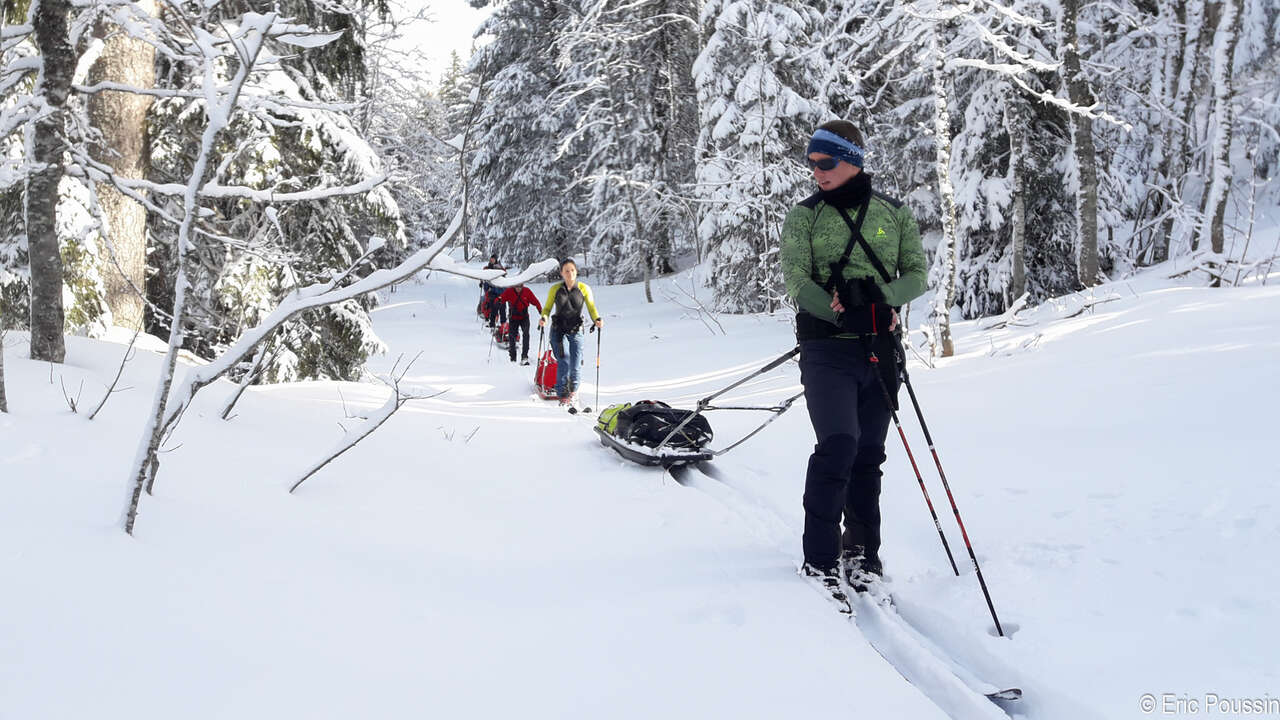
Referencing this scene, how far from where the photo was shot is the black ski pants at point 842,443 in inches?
146

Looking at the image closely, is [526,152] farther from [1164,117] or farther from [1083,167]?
[1083,167]

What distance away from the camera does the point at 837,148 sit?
373cm

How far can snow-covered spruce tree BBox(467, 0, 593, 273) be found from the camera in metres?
32.4

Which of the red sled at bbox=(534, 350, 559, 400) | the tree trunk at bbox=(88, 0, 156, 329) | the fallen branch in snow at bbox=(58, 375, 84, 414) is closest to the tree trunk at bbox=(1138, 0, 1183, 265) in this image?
the red sled at bbox=(534, 350, 559, 400)

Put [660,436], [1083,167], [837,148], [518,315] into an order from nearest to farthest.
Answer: [837,148], [660,436], [1083,167], [518,315]

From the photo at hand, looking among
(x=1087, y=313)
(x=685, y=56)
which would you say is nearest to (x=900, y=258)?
(x=1087, y=313)

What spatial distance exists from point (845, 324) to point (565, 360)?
782 centimetres

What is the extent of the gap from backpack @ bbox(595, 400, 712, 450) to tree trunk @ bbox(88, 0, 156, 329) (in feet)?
15.0

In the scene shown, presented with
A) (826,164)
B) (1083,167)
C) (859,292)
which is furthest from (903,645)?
(1083,167)

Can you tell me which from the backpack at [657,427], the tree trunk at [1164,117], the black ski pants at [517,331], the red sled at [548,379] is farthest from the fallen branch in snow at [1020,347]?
the tree trunk at [1164,117]

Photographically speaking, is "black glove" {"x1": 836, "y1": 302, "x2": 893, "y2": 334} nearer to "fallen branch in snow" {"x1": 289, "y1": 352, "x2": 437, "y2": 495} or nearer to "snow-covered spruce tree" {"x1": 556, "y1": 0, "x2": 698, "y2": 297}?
"fallen branch in snow" {"x1": 289, "y1": 352, "x2": 437, "y2": 495}

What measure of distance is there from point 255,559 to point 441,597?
79cm

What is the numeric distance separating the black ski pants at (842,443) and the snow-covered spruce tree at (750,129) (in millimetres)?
13122

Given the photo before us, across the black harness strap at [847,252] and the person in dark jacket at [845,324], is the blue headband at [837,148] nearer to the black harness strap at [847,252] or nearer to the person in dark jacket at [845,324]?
the person in dark jacket at [845,324]
